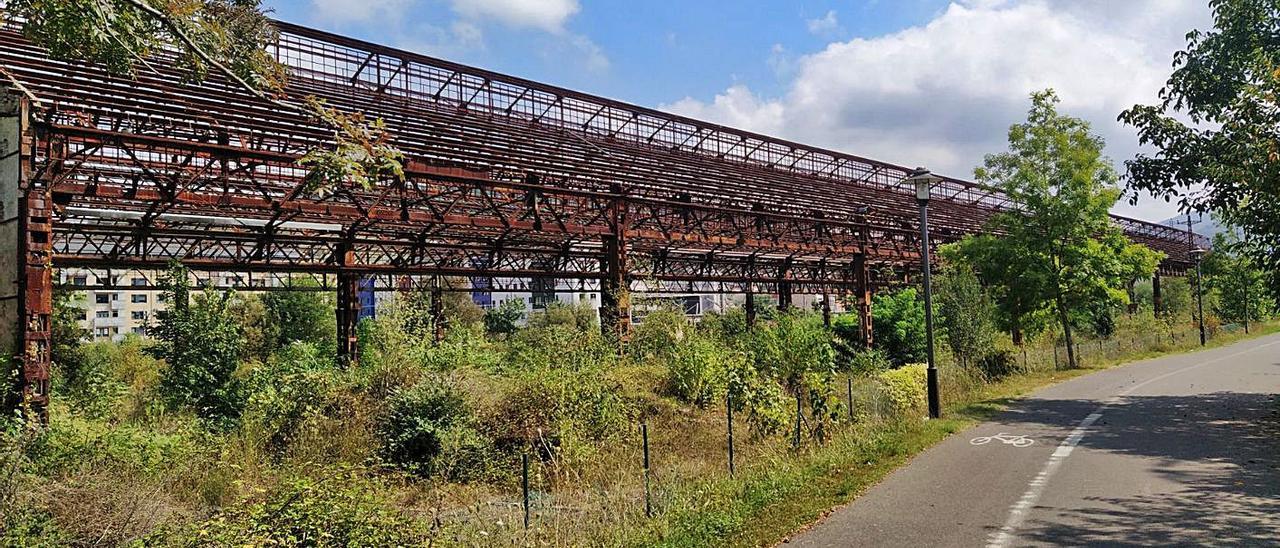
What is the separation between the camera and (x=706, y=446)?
42.5 ft

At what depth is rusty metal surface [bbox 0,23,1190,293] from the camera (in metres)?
19.2

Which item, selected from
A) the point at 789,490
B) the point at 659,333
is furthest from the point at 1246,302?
the point at 789,490

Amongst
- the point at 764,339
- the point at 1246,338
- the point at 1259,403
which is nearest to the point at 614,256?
the point at 764,339

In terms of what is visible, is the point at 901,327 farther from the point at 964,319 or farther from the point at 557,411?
the point at 557,411

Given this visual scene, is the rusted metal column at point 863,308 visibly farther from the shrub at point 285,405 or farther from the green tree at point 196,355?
the green tree at point 196,355

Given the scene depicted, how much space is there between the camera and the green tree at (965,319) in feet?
70.7

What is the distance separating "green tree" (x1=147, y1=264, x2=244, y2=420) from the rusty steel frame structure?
2.21m

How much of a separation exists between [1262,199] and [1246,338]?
39660mm

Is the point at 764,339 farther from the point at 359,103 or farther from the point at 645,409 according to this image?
the point at 359,103

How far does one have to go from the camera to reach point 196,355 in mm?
16344

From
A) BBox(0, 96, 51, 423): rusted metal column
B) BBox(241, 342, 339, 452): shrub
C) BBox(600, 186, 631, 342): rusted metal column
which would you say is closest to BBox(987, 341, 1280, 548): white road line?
BBox(241, 342, 339, 452): shrub

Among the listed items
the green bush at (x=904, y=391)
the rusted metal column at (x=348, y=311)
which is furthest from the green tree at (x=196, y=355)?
the green bush at (x=904, y=391)

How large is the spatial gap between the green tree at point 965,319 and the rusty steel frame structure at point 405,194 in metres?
6.81

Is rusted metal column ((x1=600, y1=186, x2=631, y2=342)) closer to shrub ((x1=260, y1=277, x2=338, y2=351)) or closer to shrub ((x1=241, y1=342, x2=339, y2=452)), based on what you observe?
shrub ((x1=241, y1=342, x2=339, y2=452))
